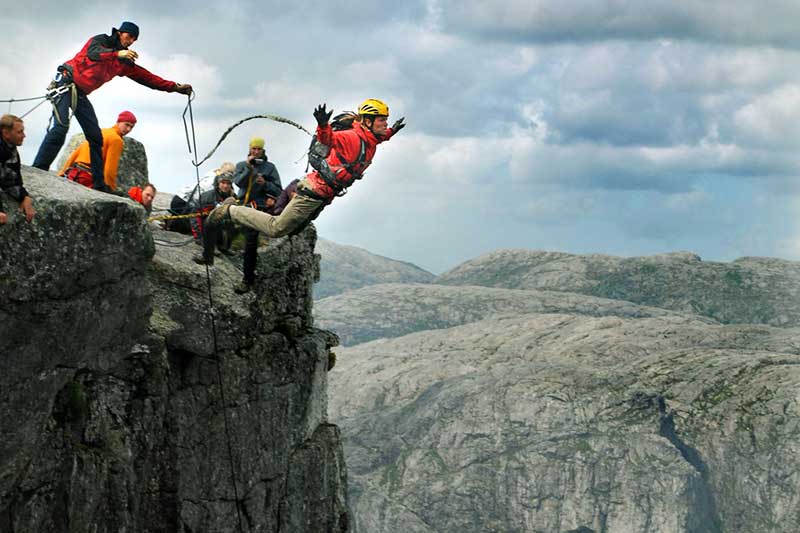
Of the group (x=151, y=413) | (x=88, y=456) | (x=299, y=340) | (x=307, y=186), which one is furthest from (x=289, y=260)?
(x=88, y=456)

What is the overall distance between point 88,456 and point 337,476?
40.3 ft

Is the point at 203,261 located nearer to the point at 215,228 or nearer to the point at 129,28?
the point at 215,228

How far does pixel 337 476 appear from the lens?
1419 inches

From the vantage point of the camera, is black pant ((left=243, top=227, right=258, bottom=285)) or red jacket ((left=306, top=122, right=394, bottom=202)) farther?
black pant ((left=243, top=227, right=258, bottom=285))

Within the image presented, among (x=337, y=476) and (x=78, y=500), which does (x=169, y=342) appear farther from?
(x=337, y=476)

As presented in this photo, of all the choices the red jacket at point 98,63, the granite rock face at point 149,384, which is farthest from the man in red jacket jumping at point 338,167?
the red jacket at point 98,63

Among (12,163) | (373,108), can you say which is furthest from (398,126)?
(12,163)

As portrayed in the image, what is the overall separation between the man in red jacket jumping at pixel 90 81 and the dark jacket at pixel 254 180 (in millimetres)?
5821

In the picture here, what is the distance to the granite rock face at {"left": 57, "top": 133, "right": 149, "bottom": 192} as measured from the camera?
124 feet

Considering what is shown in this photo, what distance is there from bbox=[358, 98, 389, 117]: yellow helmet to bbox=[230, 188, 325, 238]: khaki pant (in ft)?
9.74

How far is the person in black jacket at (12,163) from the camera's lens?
22.3 meters

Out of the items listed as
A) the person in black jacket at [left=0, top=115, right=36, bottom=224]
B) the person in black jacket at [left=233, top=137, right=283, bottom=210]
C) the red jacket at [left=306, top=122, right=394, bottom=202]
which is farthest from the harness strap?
the person in black jacket at [left=0, top=115, right=36, bottom=224]

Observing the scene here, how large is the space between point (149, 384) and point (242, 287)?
5579 mm

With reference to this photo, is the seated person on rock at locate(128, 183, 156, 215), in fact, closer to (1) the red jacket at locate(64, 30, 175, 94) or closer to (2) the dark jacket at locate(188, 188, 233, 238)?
(2) the dark jacket at locate(188, 188, 233, 238)
